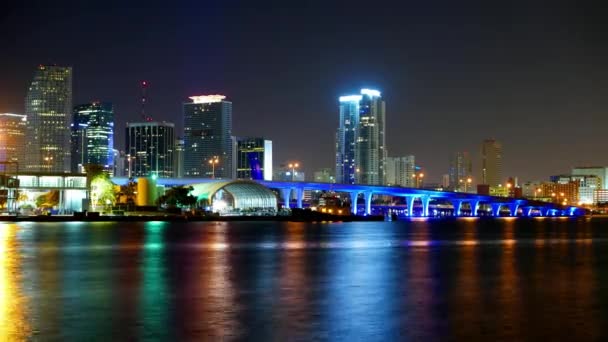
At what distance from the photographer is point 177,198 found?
544ft

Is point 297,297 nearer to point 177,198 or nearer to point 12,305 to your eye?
point 12,305

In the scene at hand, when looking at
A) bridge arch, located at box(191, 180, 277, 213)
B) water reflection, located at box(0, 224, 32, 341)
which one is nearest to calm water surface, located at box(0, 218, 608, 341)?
water reflection, located at box(0, 224, 32, 341)

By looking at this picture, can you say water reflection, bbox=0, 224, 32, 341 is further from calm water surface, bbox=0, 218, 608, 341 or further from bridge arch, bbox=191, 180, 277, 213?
bridge arch, bbox=191, 180, 277, 213

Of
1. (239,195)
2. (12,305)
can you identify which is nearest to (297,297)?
(12,305)

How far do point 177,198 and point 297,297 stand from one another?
5459 inches

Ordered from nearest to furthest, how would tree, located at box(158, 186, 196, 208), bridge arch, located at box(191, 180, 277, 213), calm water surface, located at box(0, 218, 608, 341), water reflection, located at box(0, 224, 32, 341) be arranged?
1. water reflection, located at box(0, 224, 32, 341)
2. calm water surface, located at box(0, 218, 608, 341)
3. tree, located at box(158, 186, 196, 208)
4. bridge arch, located at box(191, 180, 277, 213)

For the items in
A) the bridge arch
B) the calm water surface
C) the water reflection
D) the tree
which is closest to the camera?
the water reflection

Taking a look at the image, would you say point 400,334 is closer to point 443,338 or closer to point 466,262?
point 443,338

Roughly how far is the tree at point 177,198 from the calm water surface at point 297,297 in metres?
113

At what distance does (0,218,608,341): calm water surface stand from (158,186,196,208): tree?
11316 centimetres

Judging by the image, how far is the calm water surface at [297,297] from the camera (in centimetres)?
2195

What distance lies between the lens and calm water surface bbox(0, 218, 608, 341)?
22.0 meters

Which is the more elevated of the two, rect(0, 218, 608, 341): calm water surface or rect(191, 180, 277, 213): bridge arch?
rect(191, 180, 277, 213): bridge arch

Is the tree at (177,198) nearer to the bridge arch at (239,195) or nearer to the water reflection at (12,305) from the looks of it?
the bridge arch at (239,195)
